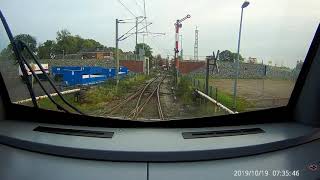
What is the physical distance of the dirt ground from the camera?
8.96ft

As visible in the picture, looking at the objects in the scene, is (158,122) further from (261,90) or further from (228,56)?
(261,90)

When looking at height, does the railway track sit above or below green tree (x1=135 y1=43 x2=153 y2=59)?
below

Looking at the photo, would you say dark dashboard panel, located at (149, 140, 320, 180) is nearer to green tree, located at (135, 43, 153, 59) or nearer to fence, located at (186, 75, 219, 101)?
fence, located at (186, 75, 219, 101)

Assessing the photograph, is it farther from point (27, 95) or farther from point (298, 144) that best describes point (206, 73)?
point (27, 95)

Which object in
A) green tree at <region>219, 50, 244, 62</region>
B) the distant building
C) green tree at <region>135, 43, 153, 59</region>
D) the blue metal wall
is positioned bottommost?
the blue metal wall

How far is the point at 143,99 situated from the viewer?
2719mm

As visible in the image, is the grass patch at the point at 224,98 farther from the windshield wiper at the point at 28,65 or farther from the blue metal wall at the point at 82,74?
the windshield wiper at the point at 28,65

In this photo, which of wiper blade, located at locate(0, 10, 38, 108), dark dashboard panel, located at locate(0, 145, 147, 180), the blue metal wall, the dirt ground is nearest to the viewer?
dark dashboard panel, located at locate(0, 145, 147, 180)

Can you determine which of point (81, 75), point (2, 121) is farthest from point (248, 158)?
point (2, 121)

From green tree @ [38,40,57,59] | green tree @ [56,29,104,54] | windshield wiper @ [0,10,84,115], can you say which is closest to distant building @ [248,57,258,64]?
green tree @ [56,29,104,54]

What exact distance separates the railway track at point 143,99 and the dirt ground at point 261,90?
37 centimetres

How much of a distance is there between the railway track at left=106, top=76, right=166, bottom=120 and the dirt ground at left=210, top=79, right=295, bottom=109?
37cm

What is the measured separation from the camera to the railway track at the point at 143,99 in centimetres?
264

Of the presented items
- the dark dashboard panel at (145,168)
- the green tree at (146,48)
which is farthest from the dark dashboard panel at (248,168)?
the green tree at (146,48)
